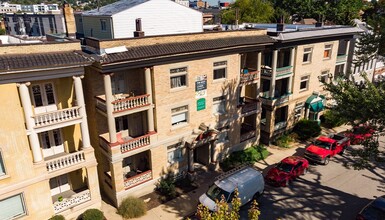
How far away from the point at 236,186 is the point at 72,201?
10964 millimetres

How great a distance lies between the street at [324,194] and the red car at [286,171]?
0.50 meters

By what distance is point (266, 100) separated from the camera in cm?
3092

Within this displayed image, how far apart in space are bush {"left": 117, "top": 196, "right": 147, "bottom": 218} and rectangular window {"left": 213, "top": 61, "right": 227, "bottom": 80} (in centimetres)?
1179

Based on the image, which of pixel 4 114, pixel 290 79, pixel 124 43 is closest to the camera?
pixel 4 114

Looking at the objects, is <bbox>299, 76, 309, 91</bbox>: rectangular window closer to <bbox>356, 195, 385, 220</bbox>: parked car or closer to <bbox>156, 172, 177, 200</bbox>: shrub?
<bbox>356, 195, 385, 220</bbox>: parked car

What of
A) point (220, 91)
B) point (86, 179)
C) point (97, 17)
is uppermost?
point (97, 17)

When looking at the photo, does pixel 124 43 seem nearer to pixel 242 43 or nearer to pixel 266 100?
pixel 242 43

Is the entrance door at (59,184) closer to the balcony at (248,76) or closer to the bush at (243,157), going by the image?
the bush at (243,157)

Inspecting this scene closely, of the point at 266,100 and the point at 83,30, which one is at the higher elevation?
the point at 83,30

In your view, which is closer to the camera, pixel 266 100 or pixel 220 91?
pixel 220 91

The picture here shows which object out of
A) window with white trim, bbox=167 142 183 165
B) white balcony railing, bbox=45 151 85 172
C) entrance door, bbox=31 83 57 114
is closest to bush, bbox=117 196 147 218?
window with white trim, bbox=167 142 183 165

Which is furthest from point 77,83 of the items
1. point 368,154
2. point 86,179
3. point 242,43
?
point 368,154

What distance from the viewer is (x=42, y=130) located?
17.5 m

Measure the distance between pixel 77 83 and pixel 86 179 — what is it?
7.60 metres
